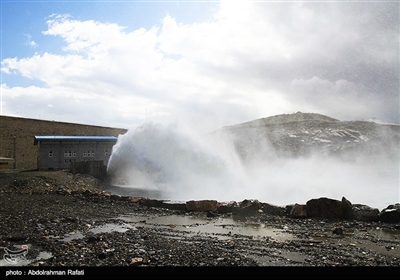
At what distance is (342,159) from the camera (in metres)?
34.2

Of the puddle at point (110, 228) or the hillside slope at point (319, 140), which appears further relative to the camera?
the hillside slope at point (319, 140)

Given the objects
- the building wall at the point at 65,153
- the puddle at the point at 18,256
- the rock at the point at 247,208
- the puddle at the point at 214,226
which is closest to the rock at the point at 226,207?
the rock at the point at 247,208

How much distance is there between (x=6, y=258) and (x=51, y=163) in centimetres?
2087

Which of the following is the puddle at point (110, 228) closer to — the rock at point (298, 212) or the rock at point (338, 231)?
the rock at point (298, 212)

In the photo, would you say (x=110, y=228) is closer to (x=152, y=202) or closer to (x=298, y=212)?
(x=152, y=202)

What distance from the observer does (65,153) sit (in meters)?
25.0

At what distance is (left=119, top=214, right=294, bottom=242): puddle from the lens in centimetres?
803

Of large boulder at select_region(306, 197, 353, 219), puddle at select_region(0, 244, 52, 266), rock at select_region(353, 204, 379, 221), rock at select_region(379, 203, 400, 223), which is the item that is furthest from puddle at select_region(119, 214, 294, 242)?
rock at select_region(379, 203, 400, 223)

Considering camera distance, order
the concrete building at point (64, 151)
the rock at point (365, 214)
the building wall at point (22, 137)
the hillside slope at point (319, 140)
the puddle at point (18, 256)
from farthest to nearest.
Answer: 1. the hillside slope at point (319, 140)
2. the building wall at point (22, 137)
3. the concrete building at point (64, 151)
4. the rock at point (365, 214)
5. the puddle at point (18, 256)

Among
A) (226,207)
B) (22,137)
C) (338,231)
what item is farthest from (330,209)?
(22,137)

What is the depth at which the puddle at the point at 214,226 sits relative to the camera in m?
8.03

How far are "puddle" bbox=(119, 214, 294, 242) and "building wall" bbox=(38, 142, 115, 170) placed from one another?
1681 cm

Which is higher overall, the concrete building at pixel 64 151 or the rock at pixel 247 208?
the concrete building at pixel 64 151
